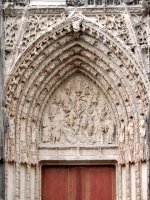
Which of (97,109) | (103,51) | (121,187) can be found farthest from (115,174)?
(103,51)

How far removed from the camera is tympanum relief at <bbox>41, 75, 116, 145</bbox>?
17.2 metres

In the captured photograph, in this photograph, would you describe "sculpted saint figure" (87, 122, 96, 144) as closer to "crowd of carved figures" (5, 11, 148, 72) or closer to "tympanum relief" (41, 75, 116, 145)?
"tympanum relief" (41, 75, 116, 145)

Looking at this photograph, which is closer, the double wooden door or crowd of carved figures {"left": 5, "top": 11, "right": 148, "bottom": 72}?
crowd of carved figures {"left": 5, "top": 11, "right": 148, "bottom": 72}

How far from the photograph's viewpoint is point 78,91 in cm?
1731

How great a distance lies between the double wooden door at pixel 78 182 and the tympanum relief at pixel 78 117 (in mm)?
613

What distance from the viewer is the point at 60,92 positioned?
17344 millimetres

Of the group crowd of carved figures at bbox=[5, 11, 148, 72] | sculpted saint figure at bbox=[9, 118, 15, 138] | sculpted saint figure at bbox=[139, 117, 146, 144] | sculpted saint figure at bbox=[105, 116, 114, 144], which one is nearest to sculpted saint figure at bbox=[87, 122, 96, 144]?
sculpted saint figure at bbox=[105, 116, 114, 144]

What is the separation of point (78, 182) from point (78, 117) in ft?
4.74

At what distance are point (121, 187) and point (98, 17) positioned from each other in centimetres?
370

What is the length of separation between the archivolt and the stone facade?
0.8 inches

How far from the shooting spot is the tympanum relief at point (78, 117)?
1719 cm

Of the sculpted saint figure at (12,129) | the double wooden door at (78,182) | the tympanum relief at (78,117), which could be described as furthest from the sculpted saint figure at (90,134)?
the sculpted saint figure at (12,129)

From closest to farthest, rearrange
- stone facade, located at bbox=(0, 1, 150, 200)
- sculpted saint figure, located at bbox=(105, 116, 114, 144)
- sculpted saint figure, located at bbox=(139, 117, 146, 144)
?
sculpted saint figure, located at bbox=(139, 117, 146, 144) < stone facade, located at bbox=(0, 1, 150, 200) < sculpted saint figure, located at bbox=(105, 116, 114, 144)

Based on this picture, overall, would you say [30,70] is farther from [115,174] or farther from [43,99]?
[115,174]
